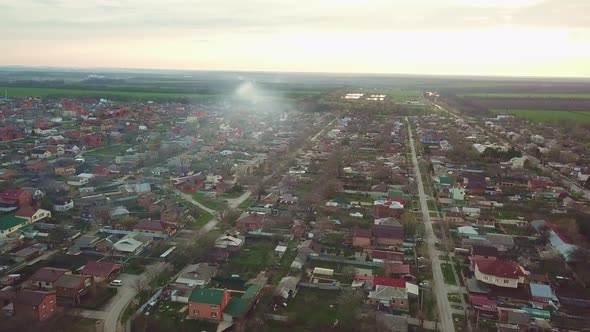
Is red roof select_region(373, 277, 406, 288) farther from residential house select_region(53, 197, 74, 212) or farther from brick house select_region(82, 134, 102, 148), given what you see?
brick house select_region(82, 134, 102, 148)

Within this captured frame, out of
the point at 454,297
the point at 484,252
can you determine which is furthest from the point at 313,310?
the point at 484,252

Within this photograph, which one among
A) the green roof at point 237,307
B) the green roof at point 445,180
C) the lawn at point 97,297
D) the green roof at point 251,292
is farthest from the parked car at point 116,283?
the green roof at point 445,180

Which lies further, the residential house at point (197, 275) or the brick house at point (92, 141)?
the brick house at point (92, 141)

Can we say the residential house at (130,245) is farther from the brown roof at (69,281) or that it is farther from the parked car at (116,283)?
the brown roof at (69,281)

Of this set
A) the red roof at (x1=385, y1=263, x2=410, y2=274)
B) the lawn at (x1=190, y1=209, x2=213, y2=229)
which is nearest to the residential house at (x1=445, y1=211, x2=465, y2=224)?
the red roof at (x1=385, y1=263, x2=410, y2=274)

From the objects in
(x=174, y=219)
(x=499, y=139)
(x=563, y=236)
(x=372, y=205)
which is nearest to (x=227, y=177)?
(x=174, y=219)

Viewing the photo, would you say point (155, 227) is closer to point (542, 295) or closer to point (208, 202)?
point (208, 202)
